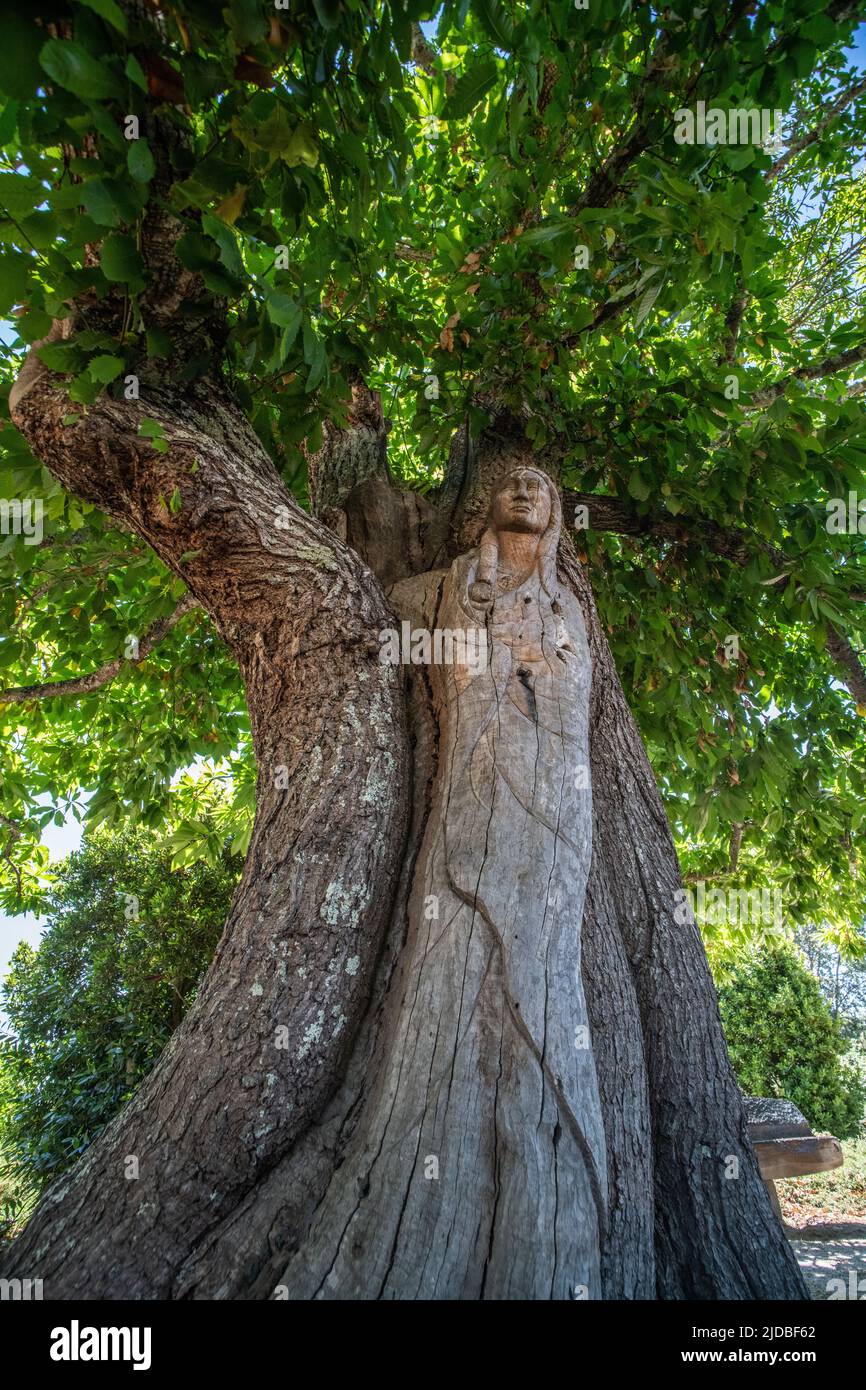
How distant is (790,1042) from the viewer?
1296 centimetres

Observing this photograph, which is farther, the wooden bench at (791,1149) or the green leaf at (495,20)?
the wooden bench at (791,1149)

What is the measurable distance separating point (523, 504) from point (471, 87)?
131cm

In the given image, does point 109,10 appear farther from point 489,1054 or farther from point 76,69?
point 489,1054

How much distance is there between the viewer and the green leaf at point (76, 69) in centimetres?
124

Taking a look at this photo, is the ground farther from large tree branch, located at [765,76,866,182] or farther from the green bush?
large tree branch, located at [765,76,866,182]

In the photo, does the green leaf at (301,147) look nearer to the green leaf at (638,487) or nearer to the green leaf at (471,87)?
the green leaf at (471,87)

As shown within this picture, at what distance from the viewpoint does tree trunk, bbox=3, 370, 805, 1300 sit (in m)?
1.35

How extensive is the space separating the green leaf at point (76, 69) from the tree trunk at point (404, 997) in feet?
3.32

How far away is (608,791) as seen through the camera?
270cm

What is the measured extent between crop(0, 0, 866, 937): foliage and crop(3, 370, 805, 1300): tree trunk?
492 mm

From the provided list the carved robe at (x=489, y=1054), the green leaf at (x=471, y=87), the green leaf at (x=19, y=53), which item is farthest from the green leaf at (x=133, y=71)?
the carved robe at (x=489, y=1054)

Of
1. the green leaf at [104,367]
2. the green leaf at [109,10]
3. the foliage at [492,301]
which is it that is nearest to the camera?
the green leaf at [109,10]

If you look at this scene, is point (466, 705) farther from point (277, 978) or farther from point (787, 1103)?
point (787, 1103)

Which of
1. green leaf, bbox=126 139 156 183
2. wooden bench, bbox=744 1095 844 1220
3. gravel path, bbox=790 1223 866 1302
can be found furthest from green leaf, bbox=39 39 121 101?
gravel path, bbox=790 1223 866 1302
